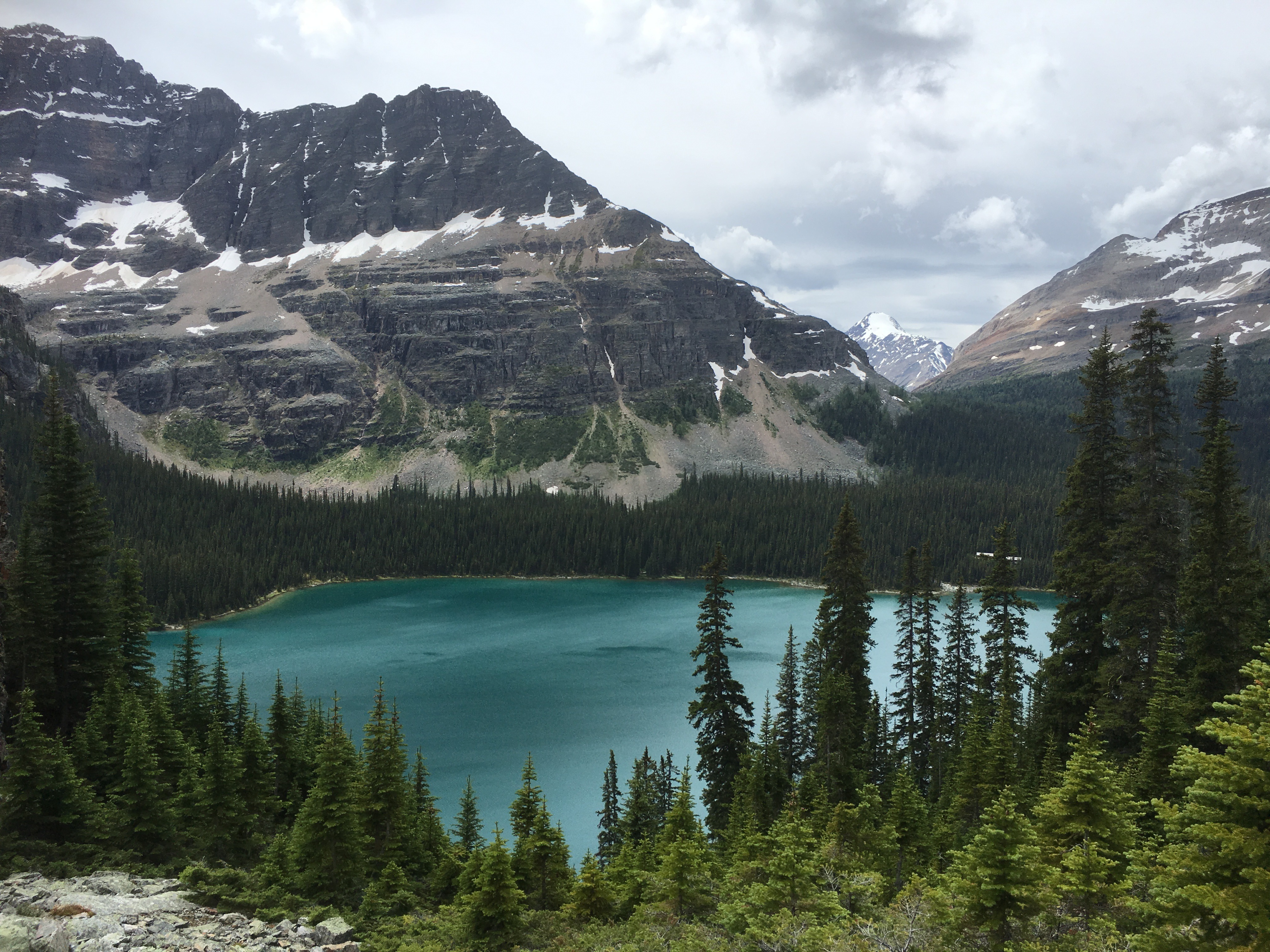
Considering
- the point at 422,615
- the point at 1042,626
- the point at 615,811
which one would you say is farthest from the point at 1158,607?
the point at 422,615

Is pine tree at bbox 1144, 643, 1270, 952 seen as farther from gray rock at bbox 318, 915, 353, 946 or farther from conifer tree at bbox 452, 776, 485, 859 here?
conifer tree at bbox 452, 776, 485, 859

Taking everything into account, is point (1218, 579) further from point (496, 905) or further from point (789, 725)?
point (496, 905)

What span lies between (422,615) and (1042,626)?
83.1m

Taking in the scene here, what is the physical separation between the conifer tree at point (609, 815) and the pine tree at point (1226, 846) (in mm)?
31394

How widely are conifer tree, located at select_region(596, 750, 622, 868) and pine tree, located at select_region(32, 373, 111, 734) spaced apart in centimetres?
2433

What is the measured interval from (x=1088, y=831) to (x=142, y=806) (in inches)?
1023

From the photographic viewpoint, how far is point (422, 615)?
115 meters

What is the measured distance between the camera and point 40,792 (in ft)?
76.9

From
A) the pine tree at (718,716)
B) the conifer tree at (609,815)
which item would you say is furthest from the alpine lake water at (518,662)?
the pine tree at (718,716)

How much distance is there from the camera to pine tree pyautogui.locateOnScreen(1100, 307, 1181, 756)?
25469 mm

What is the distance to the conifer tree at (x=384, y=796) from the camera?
27297 mm

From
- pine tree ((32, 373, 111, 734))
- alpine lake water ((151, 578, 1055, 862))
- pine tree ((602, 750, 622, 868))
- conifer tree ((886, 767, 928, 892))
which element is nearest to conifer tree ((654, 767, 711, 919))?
conifer tree ((886, 767, 928, 892))

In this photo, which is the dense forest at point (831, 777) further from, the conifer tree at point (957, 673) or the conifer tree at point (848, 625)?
the conifer tree at point (957, 673)

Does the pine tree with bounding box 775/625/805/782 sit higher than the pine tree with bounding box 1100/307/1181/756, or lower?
lower
